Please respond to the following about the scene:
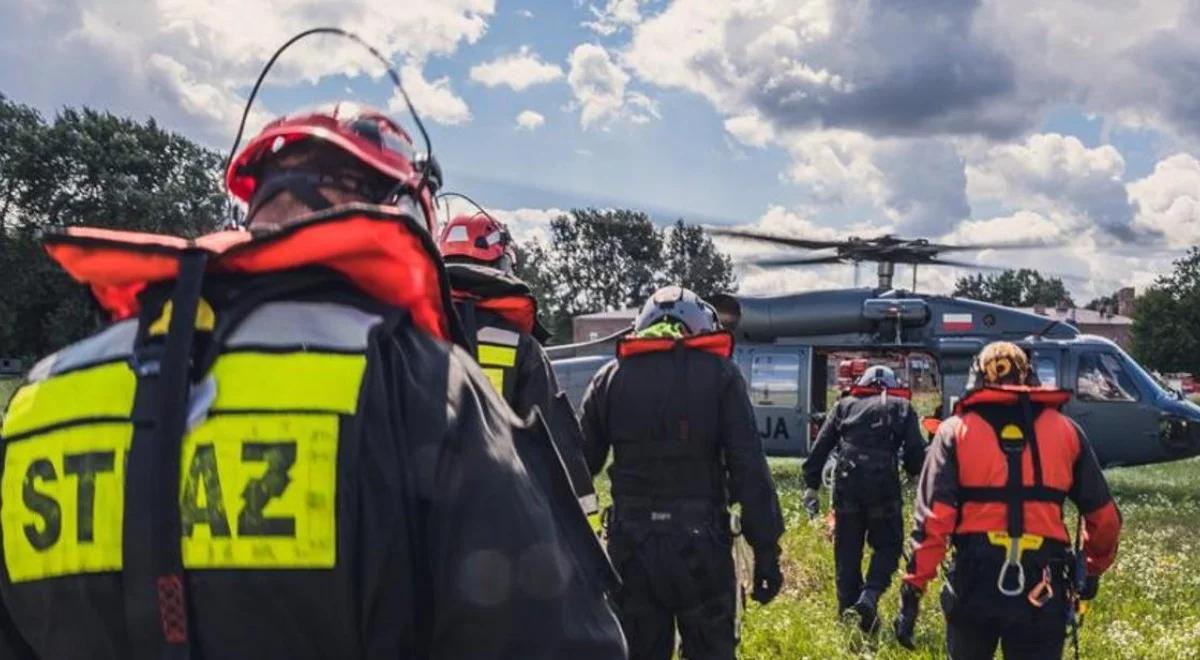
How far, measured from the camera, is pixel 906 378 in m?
18.2

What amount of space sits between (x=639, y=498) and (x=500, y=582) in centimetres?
422

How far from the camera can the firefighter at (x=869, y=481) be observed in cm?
834

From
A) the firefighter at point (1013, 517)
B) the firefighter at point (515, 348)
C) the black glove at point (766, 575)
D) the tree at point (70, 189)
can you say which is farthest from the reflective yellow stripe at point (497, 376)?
the tree at point (70, 189)

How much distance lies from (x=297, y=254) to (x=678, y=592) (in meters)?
4.24

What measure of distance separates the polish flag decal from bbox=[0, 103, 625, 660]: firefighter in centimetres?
1672

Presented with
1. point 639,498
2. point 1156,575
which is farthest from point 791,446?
point 639,498

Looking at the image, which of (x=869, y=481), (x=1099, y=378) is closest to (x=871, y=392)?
(x=869, y=481)

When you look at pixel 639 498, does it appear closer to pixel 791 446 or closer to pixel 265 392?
pixel 265 392

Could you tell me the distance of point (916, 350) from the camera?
1730cm

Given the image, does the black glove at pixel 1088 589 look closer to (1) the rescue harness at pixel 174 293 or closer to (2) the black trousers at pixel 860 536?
(2) the black trousers at pixel 860 536

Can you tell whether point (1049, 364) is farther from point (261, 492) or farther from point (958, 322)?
point (261, 492)

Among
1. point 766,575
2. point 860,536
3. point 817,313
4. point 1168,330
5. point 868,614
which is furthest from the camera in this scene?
point 1168,330

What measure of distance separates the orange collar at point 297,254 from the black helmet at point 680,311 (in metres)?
4.18

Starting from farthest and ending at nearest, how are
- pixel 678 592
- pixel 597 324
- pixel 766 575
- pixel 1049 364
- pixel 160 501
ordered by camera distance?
pixel 597 324
pixel 1049 364
pixel 766 575
pixel 678 592
pixel 160 501
